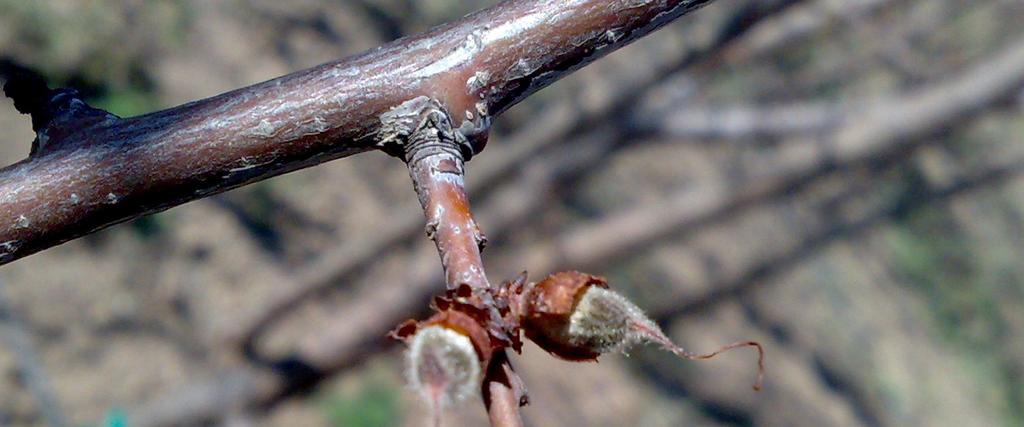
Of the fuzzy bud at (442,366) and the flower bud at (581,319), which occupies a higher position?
the flower bud at (581,319)

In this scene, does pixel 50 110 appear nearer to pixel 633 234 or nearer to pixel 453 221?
pixel 453 221

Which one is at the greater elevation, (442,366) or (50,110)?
(50,110)

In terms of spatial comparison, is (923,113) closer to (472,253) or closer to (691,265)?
(691,265)

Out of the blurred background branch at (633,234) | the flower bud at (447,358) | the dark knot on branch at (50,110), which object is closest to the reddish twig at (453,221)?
the flower bud at (447,358)

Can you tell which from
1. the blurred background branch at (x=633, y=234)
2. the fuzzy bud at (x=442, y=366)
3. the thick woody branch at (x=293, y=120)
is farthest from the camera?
the blurred background branch at (x=633, y=234)

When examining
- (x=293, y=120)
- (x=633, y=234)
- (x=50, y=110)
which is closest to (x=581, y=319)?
(x=293, y=120)

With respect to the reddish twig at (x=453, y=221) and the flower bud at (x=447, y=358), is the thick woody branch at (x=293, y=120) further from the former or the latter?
the flower bud at (x=447, y=358)
